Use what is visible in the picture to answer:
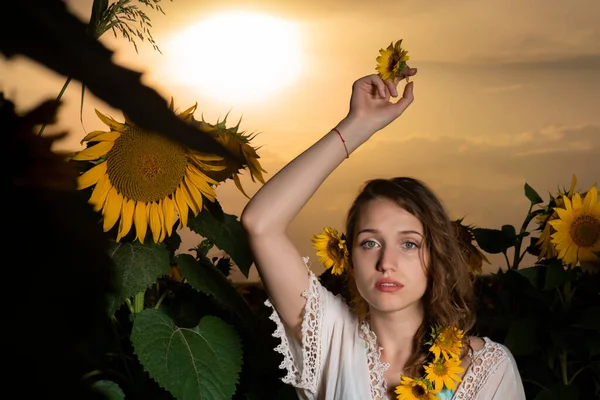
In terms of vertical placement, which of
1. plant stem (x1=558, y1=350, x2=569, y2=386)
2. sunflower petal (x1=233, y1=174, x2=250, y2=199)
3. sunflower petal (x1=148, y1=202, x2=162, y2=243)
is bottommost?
sunflower petal (x1=148, y1=202, x2=162, y2=243)

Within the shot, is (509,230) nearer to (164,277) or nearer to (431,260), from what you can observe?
(431,260)

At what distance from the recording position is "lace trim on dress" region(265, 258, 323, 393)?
1.69 metres

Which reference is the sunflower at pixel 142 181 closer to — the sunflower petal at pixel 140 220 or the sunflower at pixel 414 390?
the sunflower petal at pixel 140 220

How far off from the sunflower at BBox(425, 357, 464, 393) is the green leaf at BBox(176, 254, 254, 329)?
41 cm

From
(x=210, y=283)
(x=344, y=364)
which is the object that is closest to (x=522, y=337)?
(x=344, y=364)

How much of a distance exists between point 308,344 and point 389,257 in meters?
Answer: 0.26

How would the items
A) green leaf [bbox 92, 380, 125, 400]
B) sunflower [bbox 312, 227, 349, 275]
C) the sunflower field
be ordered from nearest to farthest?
the sunflower field
green leaf [bbox 92, 380, 125, 400]
sunflower [bbox 312, 227, 349, 275]

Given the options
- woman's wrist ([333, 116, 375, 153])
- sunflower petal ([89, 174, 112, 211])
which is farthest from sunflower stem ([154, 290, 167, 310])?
woman's wrist ([333, 116, 375, 153])

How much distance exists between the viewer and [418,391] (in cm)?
172

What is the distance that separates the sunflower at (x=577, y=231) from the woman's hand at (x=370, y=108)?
0.62 meters

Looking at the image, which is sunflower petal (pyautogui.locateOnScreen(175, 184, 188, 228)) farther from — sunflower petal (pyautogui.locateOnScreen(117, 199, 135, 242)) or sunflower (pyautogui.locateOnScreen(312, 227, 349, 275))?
sunflower (pyautogui.locateOnScreen(312, 227, 349, 275))

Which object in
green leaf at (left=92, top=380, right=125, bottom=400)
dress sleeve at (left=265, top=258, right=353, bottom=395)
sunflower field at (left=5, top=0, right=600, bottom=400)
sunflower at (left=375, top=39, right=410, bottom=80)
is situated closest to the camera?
sunflower field at (left=5, top=0, right=600, bottom=400)

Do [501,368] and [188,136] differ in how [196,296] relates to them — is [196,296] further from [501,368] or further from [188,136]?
[188,136]

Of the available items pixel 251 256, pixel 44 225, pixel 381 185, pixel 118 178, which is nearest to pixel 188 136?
pixel 44 225
